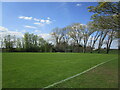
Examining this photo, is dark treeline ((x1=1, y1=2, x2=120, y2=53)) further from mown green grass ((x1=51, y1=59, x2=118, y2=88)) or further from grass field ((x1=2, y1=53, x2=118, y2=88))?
mown green grass ((x1=51, y1=59, x2=118, y2=88))

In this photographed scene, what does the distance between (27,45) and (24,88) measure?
43349mm

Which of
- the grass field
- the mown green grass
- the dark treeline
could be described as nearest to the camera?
the mown green grass

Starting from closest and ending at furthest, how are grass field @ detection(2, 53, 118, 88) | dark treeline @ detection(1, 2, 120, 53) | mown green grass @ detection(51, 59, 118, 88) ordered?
1. mown green grass @ detection(51, 59, 118, 88)
2. grass field @ detection(2, 53, 118, 88)
3. dark treeline @ detection(1, 2, 120, 53)

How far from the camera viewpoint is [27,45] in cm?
4412

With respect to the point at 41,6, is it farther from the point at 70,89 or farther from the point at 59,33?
the point at 59,33

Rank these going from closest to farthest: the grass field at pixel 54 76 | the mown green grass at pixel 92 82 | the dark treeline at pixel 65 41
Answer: the mown green grass at pixel 92 82
the grass field at pixel 54 76
the dark treeline at pixel 65 41

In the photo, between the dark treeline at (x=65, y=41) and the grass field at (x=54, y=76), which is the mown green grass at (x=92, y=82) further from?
the dark treeline at (x=65, y=41)

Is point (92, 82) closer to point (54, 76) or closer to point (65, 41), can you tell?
point (54, 76)

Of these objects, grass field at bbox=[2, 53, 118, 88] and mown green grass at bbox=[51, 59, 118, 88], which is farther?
grass field at bbox=[2, 53, 118, 88]

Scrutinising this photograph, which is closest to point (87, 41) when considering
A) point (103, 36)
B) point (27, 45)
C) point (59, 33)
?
point (103, 36)

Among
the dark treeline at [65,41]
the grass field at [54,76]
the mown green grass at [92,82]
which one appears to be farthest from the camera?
the dark treeline at [65,41]

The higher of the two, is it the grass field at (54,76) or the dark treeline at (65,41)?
the dark treeline at (65,41)

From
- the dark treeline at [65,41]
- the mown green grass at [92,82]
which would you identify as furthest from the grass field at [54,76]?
the dark treeline at [65,41]

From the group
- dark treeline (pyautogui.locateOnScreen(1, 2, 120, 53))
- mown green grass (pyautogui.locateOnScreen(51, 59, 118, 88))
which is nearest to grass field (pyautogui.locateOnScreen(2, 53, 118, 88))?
mown green grass (pyautogui.locateOnScreen(51, 59, 118, 88))
